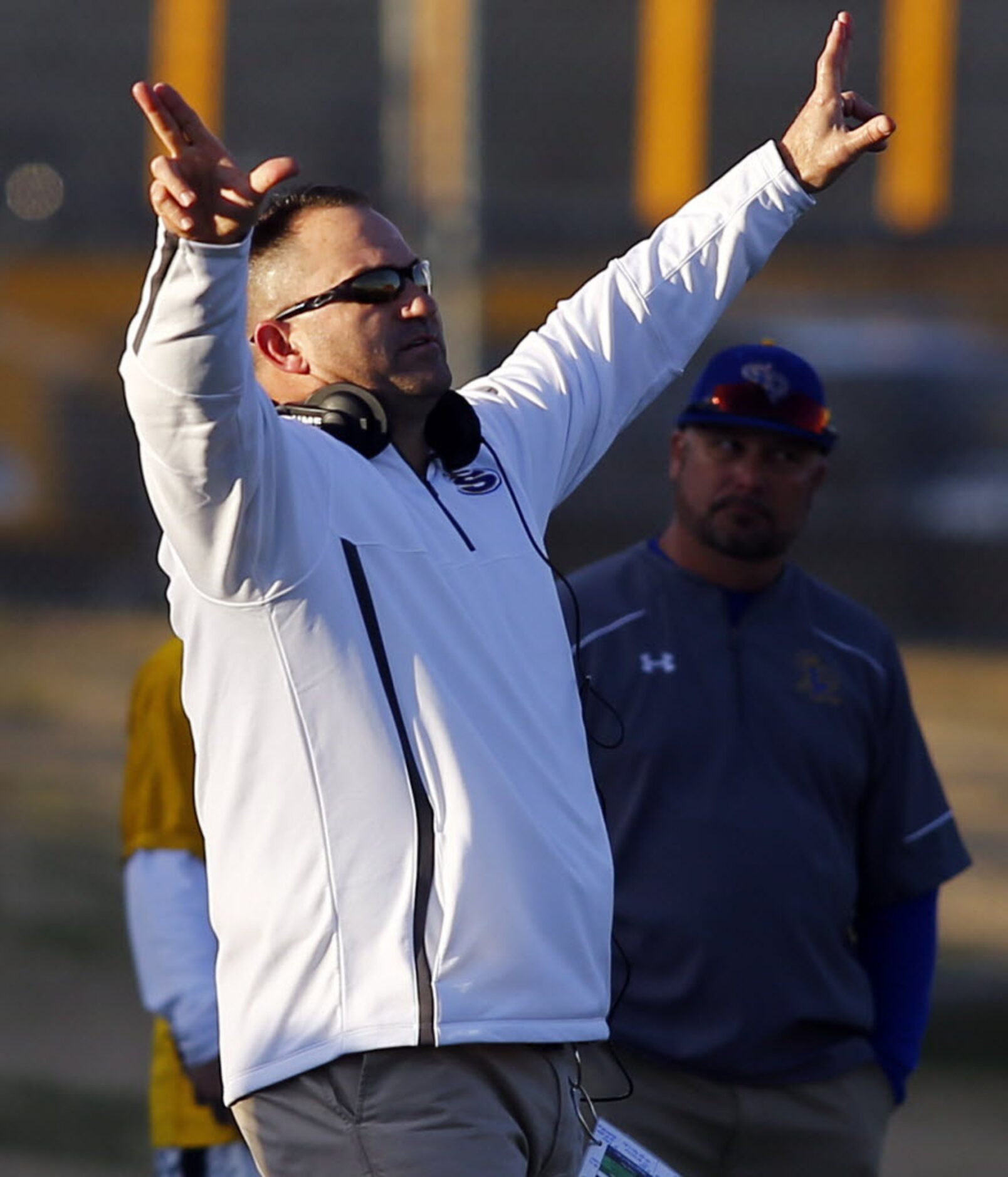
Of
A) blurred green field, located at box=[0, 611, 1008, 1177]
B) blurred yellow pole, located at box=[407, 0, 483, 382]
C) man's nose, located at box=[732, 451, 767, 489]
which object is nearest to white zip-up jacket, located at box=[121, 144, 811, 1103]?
man's nose, located at box=[732, 451, 767, 489]

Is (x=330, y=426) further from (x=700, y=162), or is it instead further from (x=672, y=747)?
(x=700, y=162)

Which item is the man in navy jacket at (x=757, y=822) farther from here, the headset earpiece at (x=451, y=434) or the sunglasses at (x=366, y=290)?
the sunglasses at (x=366, y=290)

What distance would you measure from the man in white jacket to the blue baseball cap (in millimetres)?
1461

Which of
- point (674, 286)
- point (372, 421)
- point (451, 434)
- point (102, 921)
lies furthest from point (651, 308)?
point (102, 921)

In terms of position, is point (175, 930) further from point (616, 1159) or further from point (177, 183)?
point (177, 183)

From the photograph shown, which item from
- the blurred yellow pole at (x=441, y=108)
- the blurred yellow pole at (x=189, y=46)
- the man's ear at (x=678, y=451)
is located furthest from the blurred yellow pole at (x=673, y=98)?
the man's ear at (x=678, y=451)

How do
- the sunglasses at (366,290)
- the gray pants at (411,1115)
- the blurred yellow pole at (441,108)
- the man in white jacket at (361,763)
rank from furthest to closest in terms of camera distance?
the blurred yellow pole at (441,108), the sunglasses at (366,290), the gray pants at (411,1115), the man in white jacket at (361,763)

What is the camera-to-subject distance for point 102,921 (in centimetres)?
832

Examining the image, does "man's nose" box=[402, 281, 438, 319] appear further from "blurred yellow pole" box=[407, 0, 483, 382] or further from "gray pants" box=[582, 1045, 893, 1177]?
"blurred yellow pole" box=[407, 0, 483, 382]

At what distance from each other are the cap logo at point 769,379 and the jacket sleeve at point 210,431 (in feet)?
6.03

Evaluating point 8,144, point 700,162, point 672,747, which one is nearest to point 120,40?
point 8,144

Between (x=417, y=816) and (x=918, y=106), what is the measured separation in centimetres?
1096

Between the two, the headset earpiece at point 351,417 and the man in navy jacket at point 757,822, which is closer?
the headset earpiece at point 351,417

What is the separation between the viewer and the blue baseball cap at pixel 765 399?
409cm
